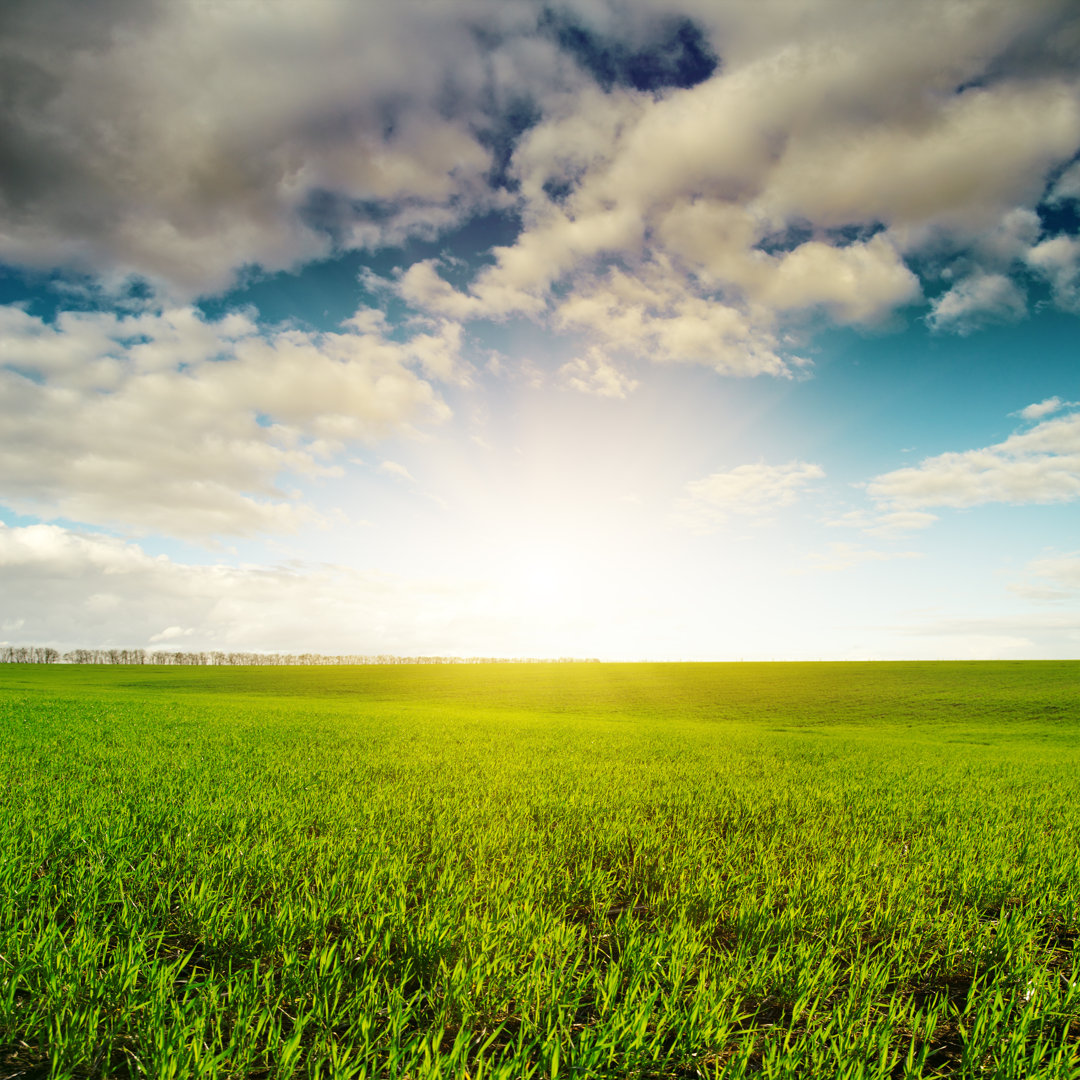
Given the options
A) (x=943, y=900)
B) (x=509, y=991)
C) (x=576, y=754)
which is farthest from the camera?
(x=576, y=754)

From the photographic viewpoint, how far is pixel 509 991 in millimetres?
3176

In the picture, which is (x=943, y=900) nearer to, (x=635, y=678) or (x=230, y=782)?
(x=230, y=782)

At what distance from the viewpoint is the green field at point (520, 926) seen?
276 cm

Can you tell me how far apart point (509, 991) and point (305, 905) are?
1815mm

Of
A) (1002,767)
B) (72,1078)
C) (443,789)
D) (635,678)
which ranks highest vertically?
(72,1078)

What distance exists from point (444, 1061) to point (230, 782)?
25.2 ft

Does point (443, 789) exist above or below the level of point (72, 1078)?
below

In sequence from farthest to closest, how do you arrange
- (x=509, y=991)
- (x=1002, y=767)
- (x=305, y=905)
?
(x=1002, y=767), (x=305, y=905), (x=509, y=991)

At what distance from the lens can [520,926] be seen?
3.81m

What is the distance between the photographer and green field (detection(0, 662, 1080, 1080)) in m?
2.76

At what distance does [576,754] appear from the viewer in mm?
13703

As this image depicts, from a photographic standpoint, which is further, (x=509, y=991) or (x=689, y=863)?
(x=689, y=863)

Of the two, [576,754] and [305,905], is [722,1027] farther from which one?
[576,754]

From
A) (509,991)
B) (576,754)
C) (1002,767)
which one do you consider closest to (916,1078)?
(509,991)
